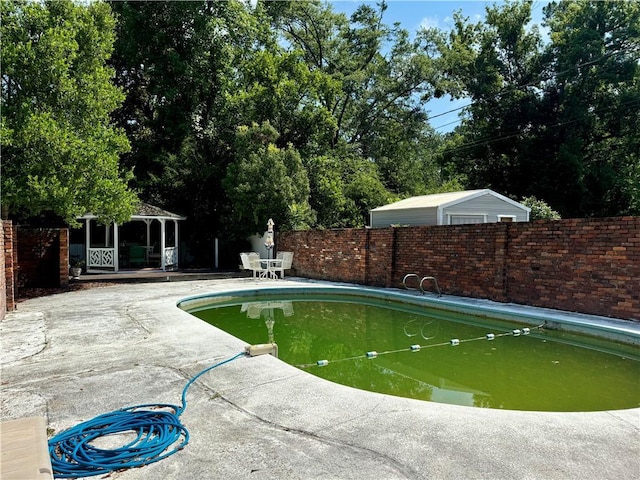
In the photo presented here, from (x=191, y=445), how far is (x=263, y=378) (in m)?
1.34

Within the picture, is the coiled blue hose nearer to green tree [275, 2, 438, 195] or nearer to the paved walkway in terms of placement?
the paved walkway

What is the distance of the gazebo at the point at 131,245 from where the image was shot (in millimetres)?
15953

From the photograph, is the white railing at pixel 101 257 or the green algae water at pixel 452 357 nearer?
the green algae water at pixel 452 357

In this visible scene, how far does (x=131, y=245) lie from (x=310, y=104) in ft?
32.6

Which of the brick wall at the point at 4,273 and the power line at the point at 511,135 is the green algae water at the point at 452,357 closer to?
the brick wall at the point at 4,273

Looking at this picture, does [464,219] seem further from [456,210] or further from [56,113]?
[56,113]

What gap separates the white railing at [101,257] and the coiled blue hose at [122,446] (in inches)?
560

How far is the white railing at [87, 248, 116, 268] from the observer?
16.0 m

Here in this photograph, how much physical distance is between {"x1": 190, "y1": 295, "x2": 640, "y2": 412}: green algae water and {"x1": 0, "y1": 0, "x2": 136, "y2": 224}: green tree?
3800mm

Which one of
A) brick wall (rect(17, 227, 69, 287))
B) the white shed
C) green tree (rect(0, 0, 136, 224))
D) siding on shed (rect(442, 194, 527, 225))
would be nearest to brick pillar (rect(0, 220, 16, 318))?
green tree (rect(0, 0, 136, 224))

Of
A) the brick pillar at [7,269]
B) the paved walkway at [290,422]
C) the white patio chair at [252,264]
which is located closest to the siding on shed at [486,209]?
the white patio chair at [252,264]

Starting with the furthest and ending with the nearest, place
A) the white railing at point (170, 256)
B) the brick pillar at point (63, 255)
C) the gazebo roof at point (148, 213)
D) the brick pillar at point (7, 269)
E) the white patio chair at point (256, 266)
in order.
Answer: the white railing at point (170, 256) < the gazebo roof at point (148, 213) < the white patio chair at point (256, 266) < the brick pillar at point (63, 255) < the brick pillar at point (7, 269)

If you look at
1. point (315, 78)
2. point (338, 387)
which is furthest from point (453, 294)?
point (315, 78)

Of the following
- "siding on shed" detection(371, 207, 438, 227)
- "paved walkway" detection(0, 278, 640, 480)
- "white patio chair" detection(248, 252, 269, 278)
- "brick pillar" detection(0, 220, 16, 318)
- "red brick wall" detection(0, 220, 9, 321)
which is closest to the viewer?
"paved walkway" detection(0, 278, 640, 480)
